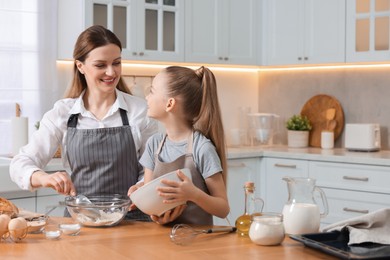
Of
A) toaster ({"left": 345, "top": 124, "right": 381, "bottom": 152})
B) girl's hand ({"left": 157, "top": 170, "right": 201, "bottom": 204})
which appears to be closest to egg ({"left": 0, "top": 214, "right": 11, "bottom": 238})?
girl's hand ({"left": 157, "top": 170, "right": 201, "bottom": 204})

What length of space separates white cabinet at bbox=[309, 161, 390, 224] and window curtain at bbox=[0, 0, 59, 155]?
1.81 m

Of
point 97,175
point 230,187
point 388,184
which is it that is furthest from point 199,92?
point 230,187

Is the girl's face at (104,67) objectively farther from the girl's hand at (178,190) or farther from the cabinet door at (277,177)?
the cabinet door at (277,177)

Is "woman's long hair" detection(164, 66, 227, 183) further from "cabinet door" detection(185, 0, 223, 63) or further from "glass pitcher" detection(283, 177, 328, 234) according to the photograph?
"cabinet door" detection(185, 0, 223, 63)

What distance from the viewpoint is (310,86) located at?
525cm

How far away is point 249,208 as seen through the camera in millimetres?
2129

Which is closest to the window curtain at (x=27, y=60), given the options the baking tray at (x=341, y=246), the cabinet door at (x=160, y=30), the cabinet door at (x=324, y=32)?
the cabinet door at (x=160, y=30)

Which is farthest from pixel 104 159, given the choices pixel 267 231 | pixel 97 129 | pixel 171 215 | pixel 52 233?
pixel 267 231

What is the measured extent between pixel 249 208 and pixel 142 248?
0.37 meters

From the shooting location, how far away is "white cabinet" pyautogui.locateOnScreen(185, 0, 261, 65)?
4.86 meters

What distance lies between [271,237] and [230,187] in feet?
9.00

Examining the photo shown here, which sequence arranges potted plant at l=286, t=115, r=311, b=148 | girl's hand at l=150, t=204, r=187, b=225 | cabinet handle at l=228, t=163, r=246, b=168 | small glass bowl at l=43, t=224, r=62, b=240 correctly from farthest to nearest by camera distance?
1. potted plant at l=286, t=115, r=311, b=148
2. cabinet handle at l=228, t=163, r=246, b=168
3. girl's hand at l=150, t=204, r=187, b=225
4. small glass bowl at l=43, t=224, r=62, b=240

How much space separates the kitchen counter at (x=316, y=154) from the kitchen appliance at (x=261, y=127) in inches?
3.9

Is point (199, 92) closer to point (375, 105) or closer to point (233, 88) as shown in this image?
point (375, 105)
